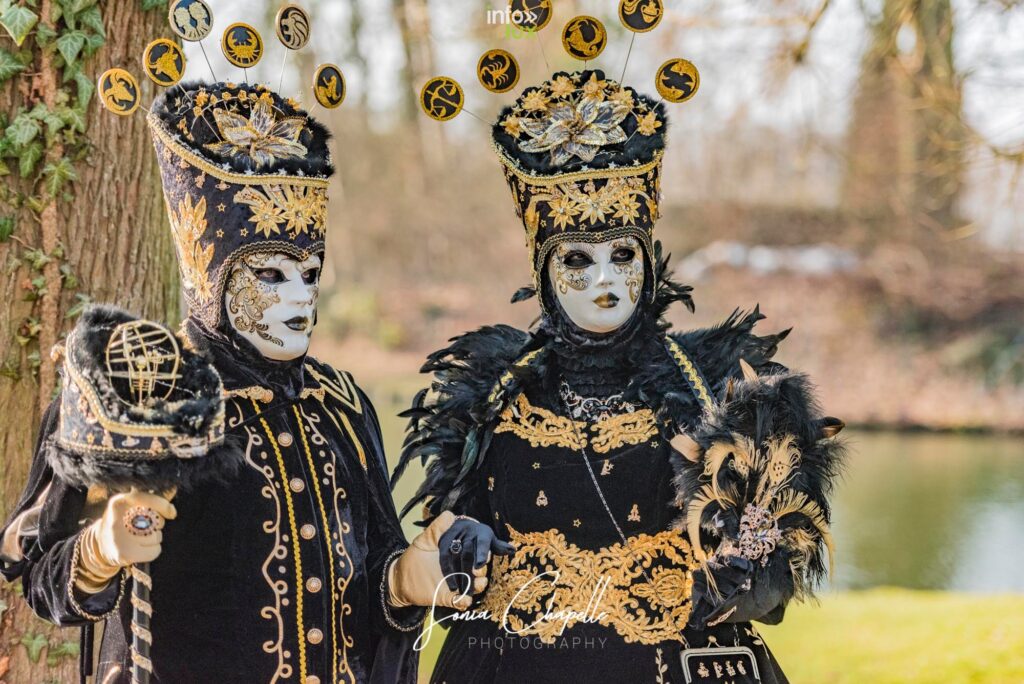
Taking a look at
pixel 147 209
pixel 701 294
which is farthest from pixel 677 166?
pixel 147 209

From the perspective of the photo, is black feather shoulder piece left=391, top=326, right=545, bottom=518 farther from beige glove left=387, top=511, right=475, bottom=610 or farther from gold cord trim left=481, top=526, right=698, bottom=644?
beige glove left=387, top=511, right=475, bottom=610

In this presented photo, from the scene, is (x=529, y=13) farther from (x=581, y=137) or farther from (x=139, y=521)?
(x=139, y=521)

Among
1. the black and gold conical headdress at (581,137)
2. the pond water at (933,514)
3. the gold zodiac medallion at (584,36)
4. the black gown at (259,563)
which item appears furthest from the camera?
the pond water at (933,514)

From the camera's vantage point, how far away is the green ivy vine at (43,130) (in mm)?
3641

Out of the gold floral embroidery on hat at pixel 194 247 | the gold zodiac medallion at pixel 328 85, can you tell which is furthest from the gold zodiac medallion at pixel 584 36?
the gold floral embroidery on hat at pixel 194 247

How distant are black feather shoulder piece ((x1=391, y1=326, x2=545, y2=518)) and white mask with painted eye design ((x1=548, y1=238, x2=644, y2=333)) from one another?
0.89ft

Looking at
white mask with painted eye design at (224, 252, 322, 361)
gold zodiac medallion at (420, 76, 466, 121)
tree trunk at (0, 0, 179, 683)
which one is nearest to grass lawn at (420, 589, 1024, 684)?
tree trunk at (0, 0, 179, 683)

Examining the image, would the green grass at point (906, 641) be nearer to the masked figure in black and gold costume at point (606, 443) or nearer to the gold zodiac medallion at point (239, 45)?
the masked figure in black and gold costume at point (606, 443)

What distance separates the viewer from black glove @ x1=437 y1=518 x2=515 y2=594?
2834 mm

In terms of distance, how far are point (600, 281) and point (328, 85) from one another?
3.03 feet

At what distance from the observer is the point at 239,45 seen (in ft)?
9.78

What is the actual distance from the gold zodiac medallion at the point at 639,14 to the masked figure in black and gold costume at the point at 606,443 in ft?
0.58

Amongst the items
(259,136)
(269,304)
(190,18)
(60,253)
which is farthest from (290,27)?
(60,253)

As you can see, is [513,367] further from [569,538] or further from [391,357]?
[391,357]
